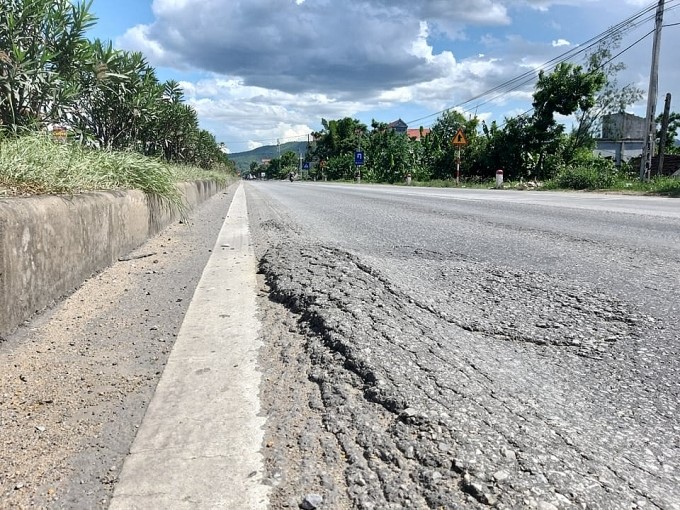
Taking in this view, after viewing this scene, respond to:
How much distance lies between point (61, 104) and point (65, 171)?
8.54 ft

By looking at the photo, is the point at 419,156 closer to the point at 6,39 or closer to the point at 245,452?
the point at 6,39

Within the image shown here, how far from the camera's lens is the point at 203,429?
181 centimetres

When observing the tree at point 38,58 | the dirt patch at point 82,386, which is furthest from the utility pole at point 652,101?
the dirt patch at point 82,386

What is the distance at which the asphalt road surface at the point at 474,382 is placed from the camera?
1.47 metres

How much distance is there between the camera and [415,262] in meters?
4.59

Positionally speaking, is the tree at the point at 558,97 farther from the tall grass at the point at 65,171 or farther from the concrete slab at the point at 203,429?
the concrete slab at the point at 203,429

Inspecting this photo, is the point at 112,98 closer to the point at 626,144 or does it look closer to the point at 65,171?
the point at 65,171

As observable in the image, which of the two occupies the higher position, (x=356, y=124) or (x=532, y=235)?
(x=356, y=124)

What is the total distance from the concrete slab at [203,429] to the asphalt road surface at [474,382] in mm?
87

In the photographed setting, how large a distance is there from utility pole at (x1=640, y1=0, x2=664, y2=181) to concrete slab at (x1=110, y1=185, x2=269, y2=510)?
21228 millimetres

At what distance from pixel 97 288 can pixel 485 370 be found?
270cm

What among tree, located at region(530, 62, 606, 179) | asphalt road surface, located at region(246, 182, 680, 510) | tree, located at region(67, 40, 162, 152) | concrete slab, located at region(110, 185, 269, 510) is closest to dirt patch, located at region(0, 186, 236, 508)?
concrete slab, located at region(110, 185, 269, 510)

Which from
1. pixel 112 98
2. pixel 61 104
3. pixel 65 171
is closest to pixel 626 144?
pixel 112 98

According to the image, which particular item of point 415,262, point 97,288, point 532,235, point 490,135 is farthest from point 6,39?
point 490,135
